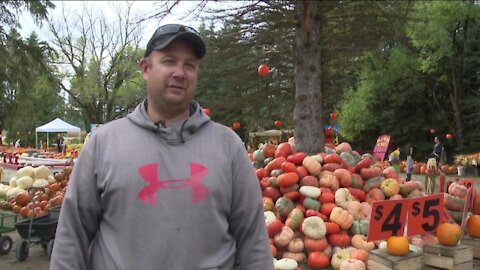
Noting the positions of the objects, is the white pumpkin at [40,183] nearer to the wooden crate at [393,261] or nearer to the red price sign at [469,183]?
the wooden crate at [393,261]

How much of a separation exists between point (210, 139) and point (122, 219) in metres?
0.42

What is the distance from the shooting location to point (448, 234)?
440 cm

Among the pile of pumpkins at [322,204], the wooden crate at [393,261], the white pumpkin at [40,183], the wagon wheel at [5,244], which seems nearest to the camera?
the wooden crate at [393,261]

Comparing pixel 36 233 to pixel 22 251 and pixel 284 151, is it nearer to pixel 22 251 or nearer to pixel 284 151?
pixel 22 251

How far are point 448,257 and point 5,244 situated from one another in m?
5.45

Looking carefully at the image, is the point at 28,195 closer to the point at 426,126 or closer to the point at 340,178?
the point at 340,178

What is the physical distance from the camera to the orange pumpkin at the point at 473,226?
498 centimetres

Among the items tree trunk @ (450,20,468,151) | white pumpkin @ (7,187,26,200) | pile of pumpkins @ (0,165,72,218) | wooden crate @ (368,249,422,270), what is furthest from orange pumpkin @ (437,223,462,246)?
tree trunk @ (450,20,468,151)

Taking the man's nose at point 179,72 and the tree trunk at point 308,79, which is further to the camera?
the tree trunk at point 308,79

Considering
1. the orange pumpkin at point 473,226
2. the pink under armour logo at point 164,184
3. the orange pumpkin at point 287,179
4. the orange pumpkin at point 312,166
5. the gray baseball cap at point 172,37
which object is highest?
the gray baseball cap at point 172,37

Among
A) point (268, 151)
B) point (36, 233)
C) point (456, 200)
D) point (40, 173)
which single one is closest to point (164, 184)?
point (36, 233)

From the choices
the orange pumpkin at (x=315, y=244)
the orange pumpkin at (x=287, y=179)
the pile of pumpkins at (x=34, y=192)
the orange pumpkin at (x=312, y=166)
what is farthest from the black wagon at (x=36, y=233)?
the orange pumpkin at (x=312, y=166)

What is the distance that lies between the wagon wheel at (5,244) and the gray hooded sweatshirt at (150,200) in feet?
16.5

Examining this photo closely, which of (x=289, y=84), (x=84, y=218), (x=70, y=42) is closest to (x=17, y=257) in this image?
(x=84, y=218)
